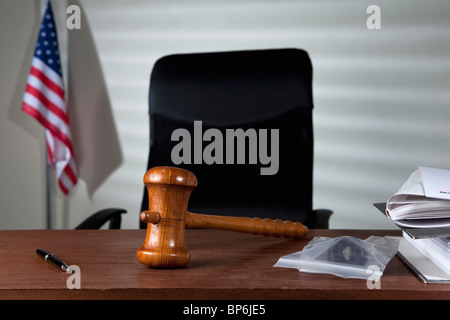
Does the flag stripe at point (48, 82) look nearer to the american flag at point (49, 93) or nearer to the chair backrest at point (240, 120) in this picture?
the american flag at point (49, 93)

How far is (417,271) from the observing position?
729mm

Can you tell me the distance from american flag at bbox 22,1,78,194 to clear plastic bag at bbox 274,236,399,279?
6.45ft

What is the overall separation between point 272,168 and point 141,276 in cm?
99

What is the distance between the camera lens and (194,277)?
2.33 feet

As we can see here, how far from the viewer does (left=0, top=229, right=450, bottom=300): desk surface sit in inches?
25.5

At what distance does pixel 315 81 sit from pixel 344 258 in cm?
184

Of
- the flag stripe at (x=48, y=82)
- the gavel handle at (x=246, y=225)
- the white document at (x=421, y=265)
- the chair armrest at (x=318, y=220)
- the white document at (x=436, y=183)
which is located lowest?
the chair armrest at (x=318, y=220)

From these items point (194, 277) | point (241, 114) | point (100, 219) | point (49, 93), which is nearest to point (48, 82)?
point (49, 93)

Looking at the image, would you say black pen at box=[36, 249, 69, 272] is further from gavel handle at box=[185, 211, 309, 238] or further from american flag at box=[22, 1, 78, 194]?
american flag at box=[22, 1, 78, 194]

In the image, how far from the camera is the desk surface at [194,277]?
648 mm

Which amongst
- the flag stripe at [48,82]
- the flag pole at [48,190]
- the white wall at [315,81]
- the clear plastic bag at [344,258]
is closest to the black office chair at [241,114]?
the clear plastic bag at [344,258]

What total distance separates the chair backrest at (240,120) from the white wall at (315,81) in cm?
85

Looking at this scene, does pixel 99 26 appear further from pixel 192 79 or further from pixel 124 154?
pixel 192 79

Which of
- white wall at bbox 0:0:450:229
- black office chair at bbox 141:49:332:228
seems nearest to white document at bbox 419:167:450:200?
black office chair at bbox 141:49:332:228
